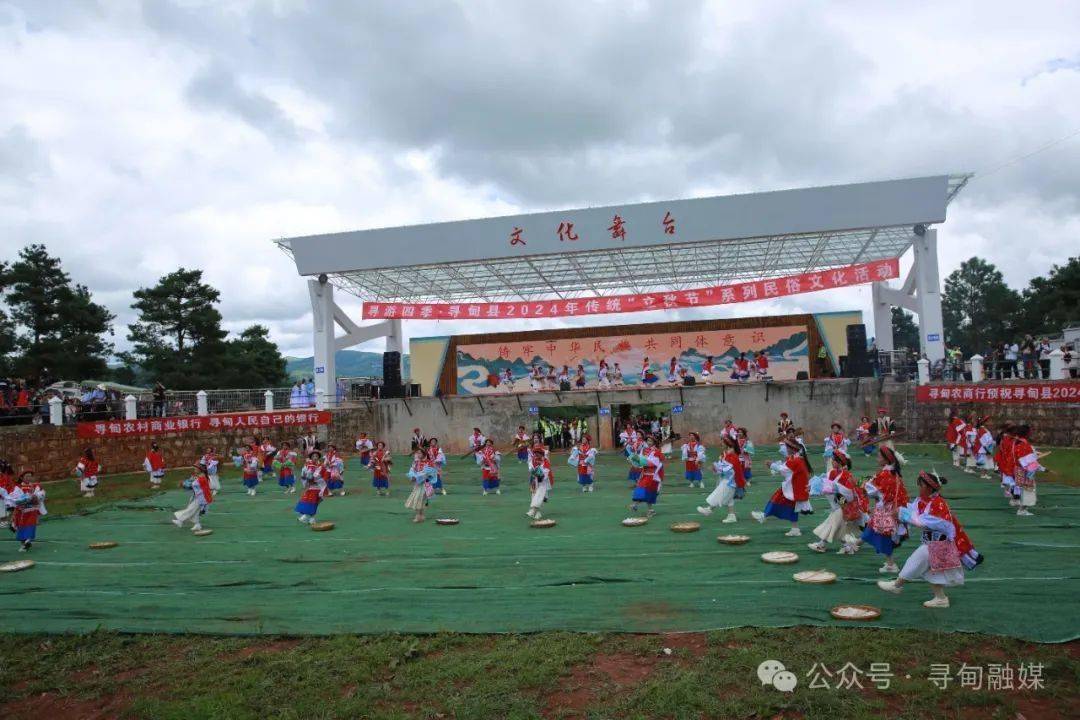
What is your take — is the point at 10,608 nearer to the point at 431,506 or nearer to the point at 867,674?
the point at 431,506

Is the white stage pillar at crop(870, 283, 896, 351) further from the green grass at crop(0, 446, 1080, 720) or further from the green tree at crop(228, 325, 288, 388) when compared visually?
the green tree at crop(228, 325, 288, 388)

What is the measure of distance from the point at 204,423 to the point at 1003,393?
2452 cm

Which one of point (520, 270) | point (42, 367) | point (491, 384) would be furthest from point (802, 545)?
point (42, 367)

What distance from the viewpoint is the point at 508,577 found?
8.20 metres

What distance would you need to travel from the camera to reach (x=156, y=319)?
37219 mm

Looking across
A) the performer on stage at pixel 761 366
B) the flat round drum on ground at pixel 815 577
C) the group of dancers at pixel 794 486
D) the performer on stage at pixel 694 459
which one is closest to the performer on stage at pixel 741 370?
the performer on stage at pixel 761 366

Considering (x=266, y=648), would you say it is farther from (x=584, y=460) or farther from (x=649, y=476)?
(x=584, y=460)

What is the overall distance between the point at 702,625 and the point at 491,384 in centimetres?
2326

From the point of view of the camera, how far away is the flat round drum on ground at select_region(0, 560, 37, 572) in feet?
31.8

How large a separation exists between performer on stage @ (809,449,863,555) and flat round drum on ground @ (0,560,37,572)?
1090 centimetres

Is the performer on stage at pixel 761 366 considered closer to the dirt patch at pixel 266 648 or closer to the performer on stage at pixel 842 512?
the performer on stage at pixel 842 512

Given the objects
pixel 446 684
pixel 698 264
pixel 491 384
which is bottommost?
pixel 446 684

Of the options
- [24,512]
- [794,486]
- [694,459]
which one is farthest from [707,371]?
[24,512]

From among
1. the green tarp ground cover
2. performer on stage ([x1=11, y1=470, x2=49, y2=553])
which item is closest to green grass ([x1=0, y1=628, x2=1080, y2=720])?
the green tarp ground cover
